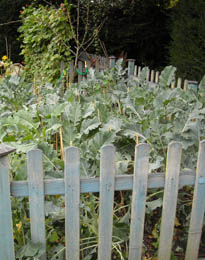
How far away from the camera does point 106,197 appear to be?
1.74 metres

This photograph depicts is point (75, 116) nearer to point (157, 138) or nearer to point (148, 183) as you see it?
point (157, 138)

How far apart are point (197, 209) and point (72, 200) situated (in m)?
0.80

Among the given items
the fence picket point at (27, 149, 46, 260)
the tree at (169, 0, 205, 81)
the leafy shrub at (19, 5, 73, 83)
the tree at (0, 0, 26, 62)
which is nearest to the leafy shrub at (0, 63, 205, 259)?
the fence picket point at (27, 149, 46, 260)

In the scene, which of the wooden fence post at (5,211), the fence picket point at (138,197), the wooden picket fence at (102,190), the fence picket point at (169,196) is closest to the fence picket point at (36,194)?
the wooden picket fence at (102,190)

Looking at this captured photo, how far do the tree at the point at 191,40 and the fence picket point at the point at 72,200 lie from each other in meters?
5.14

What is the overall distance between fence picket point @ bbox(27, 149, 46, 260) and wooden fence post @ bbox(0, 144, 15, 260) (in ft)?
0.37

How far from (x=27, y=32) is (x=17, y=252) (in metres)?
6.60

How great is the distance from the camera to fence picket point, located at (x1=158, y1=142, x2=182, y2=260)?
→ 173 centimetres

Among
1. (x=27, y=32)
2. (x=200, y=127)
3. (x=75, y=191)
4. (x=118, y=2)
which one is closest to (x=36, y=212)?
(x=75, y=191)

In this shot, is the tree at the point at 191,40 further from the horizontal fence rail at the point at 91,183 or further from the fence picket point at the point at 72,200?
the fence picket point at the point at 72,200

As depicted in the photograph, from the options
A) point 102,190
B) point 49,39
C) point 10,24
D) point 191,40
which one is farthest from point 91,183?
point 10,24

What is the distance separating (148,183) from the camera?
1780 mm

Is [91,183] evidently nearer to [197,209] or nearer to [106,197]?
[106,197]

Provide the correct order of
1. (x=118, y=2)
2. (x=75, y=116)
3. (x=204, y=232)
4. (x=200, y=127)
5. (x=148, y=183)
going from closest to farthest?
1. (x=148, y=183)
2. (x=200, y=127)
3. (x=204, y=232)
4. (x=75, y=116)
5. (x=118, y=2)
